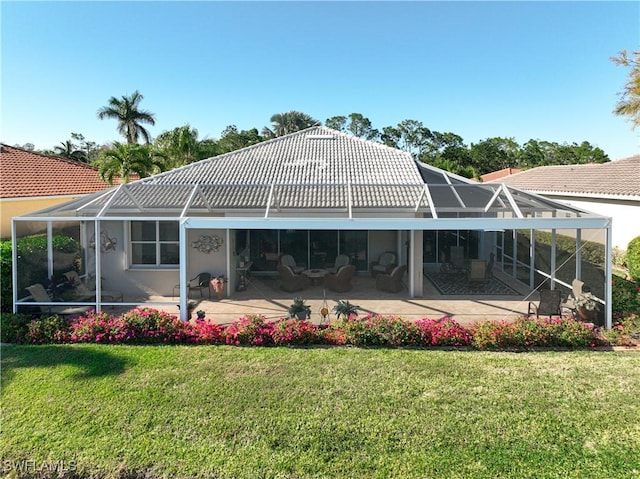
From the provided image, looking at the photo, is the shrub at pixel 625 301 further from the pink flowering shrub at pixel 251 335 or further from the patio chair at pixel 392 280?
the pink flowering shrub at pixel 251 335

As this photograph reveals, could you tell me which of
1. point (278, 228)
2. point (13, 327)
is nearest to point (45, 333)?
point (13, 327)

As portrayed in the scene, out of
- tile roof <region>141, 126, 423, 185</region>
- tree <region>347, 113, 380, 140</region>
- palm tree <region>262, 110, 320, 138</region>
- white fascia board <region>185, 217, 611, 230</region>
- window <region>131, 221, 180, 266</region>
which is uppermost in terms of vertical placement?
tree <region>347, 113, 380, 140</region>

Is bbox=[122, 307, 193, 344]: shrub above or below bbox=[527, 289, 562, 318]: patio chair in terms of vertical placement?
below

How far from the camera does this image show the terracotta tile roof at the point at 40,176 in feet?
59.0

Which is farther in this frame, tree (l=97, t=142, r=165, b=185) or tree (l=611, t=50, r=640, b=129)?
tree (l=97, t=142, r=165, b=185)

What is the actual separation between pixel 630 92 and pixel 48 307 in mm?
23120

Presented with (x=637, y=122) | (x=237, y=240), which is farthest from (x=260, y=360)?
(x=637, y=122)

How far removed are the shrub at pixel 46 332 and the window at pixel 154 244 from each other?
470 cm

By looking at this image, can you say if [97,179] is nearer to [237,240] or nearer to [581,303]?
[237,240]

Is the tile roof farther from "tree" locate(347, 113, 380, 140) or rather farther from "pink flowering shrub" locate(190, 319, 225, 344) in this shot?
"tree" locate(347, 113, 380, 140)

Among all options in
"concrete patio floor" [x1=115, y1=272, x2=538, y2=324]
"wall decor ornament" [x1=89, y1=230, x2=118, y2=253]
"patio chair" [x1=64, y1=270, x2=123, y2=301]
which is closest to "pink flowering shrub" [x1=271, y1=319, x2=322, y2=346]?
"concrete patio floor" [x1=115, y1=272, x2=538, y2=324]

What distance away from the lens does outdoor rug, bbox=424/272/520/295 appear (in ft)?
44.1

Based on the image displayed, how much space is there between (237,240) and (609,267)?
1111 centimetres

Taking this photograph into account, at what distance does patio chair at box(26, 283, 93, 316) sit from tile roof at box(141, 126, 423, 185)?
5515 millimetres
